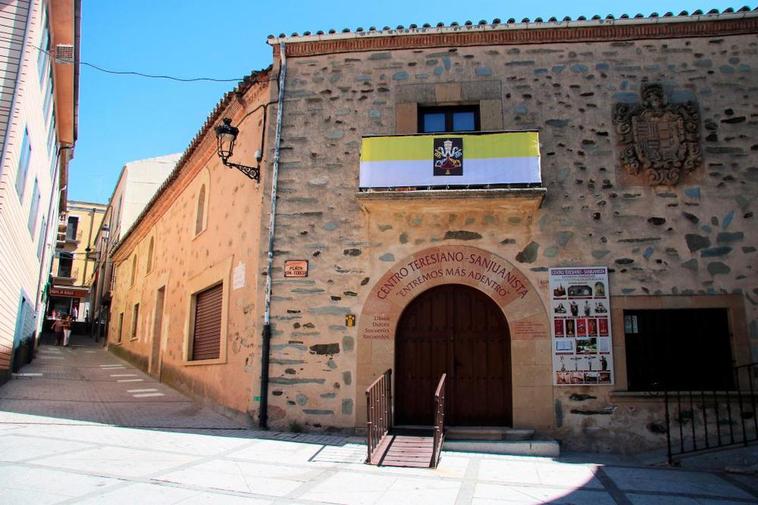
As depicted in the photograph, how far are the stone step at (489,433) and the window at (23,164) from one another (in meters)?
8.21

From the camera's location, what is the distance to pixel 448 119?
352 inches

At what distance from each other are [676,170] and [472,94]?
315 cm

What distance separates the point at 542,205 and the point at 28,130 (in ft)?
28.9

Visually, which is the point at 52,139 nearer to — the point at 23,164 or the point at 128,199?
the point at 23,164

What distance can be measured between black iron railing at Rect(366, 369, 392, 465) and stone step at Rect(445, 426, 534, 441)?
850 millimetres

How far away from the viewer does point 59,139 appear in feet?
53.4

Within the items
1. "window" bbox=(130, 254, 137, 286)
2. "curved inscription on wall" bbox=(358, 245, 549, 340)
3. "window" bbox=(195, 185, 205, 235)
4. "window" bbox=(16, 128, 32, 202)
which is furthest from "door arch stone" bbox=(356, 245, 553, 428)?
"window" bbox=(130, 254, 137, 286)

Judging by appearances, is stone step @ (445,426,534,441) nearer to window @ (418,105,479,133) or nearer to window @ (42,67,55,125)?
window @ (418,105,479,133)

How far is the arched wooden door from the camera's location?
25.8 feet

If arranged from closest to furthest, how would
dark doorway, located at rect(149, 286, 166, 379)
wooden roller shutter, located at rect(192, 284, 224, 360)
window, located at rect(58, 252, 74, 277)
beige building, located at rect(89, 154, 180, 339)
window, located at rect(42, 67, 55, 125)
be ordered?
wooden roller shutter, located at rect(192, 284, 224, 360) < window, located at rect(42, 67, 55, 125) < dark doorway, located at rect(149, 286, 166, 379) < beige building, located at rect(89, 154, 180, 339) < window, located at rect(58, 252, 74, 277)

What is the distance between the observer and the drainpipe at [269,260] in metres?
8.15

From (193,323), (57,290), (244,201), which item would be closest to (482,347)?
(244,201)

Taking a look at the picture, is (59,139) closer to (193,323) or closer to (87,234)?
(193,323)

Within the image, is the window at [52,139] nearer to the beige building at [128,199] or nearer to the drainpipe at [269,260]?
the drainpipe at [269,260]
